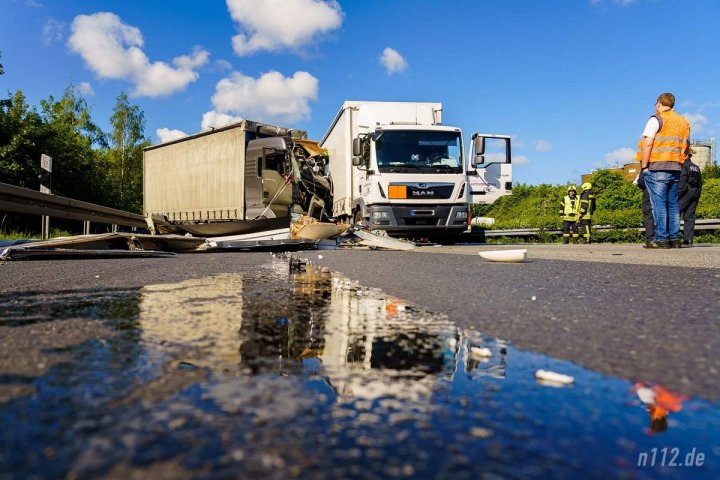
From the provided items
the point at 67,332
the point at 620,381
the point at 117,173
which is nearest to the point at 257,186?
the point at 67,332

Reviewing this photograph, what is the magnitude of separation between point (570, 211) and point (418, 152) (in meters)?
6.54

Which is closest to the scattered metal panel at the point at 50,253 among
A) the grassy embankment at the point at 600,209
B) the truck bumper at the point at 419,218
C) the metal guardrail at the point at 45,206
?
the metal guardrail at the point at 45,206

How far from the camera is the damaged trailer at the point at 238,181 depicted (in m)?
11.9

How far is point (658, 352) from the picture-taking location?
5.49 ft

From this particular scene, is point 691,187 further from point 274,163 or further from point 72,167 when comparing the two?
point 72,167

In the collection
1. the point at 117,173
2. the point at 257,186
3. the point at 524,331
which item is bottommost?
the point at 524,331

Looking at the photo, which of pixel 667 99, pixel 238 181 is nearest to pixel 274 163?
pixel 238 181

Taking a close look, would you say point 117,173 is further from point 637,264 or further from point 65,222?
point 637,264

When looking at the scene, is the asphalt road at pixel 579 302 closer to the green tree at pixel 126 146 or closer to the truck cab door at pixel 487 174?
the truck cab door at pixel 487 174

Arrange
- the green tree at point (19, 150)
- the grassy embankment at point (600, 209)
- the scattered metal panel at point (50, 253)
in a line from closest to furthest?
1. the scattered metal panel at point (50, 253)
2. the grassy embankment at point (600, 209)
3. the green tree at point (19, 150)

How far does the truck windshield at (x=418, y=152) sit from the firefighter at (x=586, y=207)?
5357 mm

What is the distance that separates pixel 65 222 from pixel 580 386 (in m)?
28.3

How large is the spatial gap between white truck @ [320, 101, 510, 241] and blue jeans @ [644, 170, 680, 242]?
510cm

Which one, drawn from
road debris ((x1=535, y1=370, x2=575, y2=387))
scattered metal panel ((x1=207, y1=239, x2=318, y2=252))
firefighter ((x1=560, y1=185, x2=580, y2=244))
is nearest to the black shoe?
scattered metal panel ((x1=207, y1=239, x2=318, y2=252))
